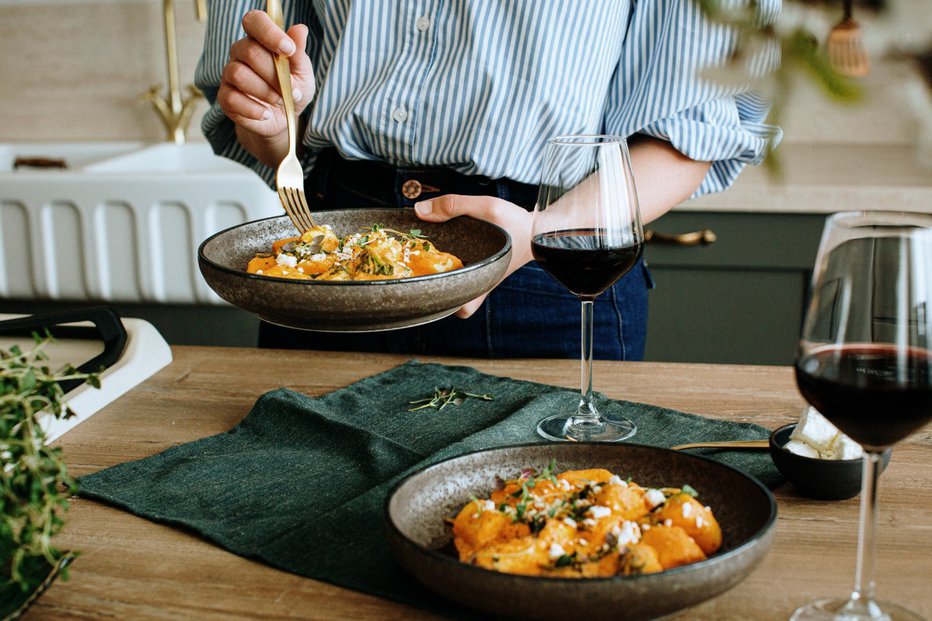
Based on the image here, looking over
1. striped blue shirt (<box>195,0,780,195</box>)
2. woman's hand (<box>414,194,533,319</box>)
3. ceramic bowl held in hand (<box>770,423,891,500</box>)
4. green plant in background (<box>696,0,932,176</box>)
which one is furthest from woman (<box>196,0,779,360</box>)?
green plant in background (<box>696,0,932,176</box>)

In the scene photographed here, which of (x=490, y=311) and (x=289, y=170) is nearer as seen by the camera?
(x=289, y=170)

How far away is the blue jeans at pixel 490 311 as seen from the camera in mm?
1402

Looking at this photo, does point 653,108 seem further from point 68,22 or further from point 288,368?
point 68,22

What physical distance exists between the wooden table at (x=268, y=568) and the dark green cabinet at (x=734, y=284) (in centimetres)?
109

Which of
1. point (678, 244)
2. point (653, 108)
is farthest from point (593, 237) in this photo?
point (678, 244)

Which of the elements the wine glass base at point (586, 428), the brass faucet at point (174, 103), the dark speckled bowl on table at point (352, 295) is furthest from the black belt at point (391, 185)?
the brass faucet at point (174, 103)

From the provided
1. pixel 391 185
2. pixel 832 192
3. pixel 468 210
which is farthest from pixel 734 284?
pixel 468 210

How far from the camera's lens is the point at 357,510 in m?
0.80

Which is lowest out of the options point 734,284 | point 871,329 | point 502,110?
point 734,284

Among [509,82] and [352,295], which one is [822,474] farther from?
[509,82]

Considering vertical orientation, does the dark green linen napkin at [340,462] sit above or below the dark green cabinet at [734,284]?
above

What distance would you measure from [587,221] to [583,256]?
4 cm

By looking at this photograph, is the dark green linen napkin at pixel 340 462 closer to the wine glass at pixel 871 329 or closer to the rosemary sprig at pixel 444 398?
the rosemary sprig at pixel 444 398

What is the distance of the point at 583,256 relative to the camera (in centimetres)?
95
